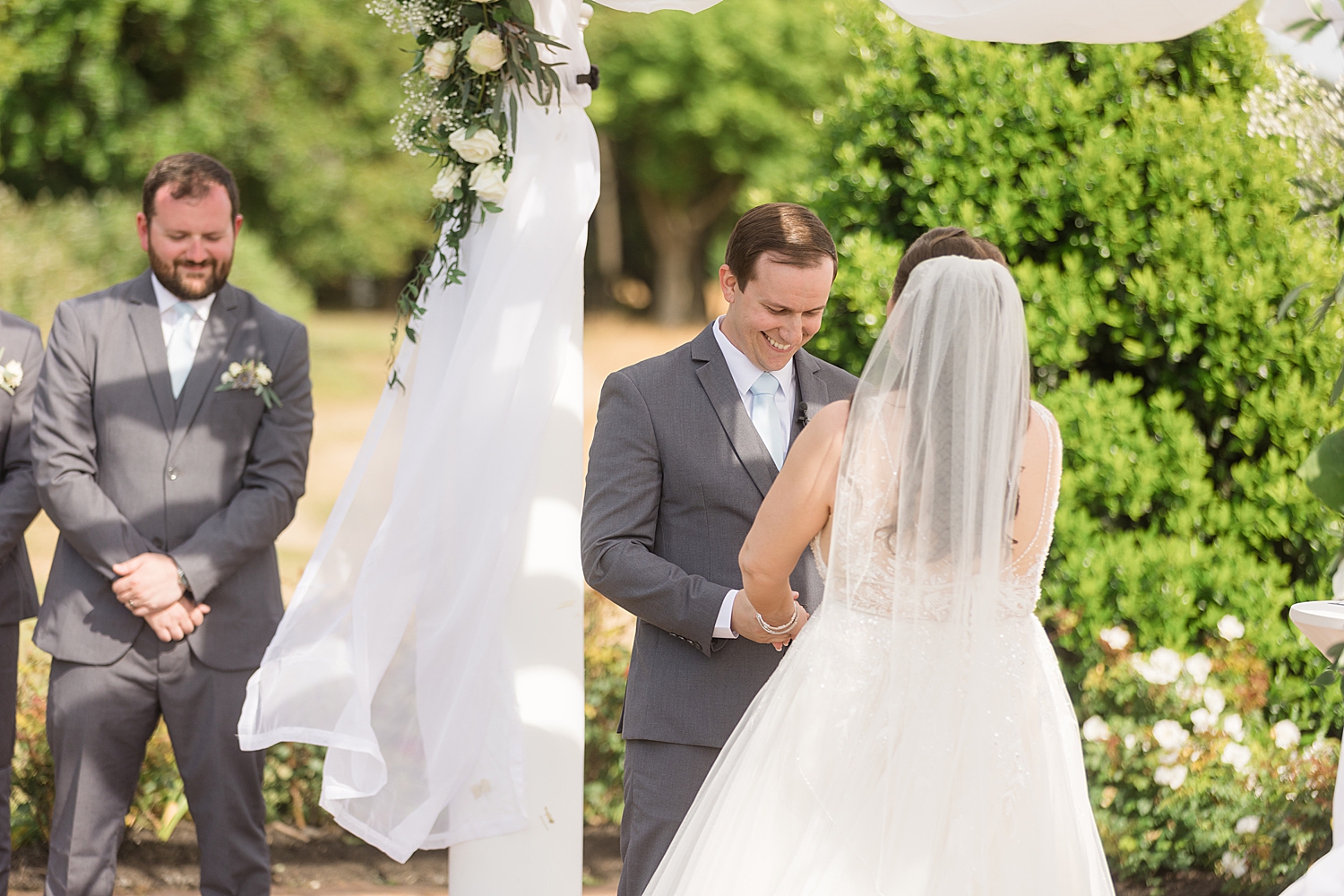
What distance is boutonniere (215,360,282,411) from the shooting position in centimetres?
378

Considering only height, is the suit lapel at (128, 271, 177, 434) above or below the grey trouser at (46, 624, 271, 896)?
above

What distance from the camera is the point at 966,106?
501 cm

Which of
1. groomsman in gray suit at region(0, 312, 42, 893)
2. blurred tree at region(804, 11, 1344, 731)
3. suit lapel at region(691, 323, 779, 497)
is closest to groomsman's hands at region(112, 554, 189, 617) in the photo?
groomsman in gray suit at region(0, 312, 42, 893)

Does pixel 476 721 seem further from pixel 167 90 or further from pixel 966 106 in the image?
pixel 167 90

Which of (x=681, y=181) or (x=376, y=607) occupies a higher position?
(x=681, y=181)

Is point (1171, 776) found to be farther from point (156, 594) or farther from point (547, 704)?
point (156, 594)

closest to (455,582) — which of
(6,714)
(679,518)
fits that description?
(679,518)

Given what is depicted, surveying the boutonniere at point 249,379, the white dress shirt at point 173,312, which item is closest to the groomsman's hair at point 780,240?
the boutonniere at point 249,379

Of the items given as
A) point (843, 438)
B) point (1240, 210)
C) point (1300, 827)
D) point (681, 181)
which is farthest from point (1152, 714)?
point (681, 181)

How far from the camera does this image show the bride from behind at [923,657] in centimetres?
238

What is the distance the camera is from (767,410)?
3.04 meters

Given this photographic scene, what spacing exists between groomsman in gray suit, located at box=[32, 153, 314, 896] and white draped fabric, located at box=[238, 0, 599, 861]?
0.66 m

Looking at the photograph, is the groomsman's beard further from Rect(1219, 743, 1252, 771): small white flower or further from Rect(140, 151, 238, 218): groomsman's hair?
Rect(1219, 743, 1252, 771): small white flower

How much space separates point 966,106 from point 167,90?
13.6 meters
